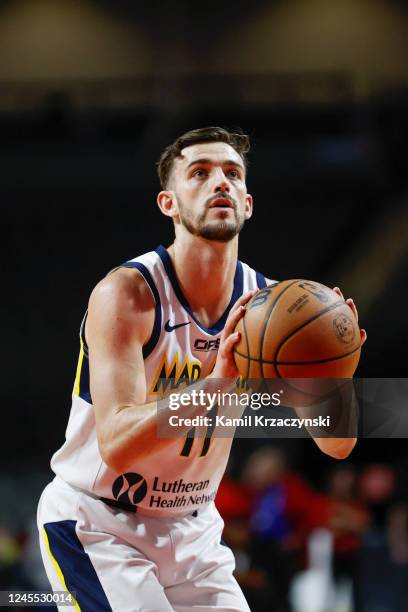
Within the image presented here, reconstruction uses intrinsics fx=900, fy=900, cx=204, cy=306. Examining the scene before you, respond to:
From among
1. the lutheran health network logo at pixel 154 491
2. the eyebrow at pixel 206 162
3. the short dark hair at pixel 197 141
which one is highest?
the short dark hair at pixel 197 141

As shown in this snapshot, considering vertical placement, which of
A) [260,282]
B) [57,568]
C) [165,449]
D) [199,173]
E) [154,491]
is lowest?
[57,568]

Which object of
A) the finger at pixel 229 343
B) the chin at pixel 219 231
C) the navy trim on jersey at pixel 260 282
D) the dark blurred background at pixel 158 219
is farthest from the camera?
the dark blurred background at pixel 158 219

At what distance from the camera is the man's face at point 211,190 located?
11.6 ft

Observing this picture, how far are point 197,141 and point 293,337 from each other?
3.86 ft

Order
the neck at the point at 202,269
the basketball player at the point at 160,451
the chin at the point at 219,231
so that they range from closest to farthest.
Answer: the basketball player at the point at 160,451 < the chin at the point at 219,231 < the neck at the point at 202,269

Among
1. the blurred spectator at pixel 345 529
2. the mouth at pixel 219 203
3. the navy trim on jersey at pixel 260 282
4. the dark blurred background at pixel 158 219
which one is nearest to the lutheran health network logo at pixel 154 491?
the navy trim on jersey at pixel 260 282

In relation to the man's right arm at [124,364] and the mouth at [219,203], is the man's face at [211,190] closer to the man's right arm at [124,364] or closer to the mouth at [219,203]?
the mouth at [219,203]

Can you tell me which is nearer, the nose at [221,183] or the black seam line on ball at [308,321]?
the black seam line on ball at [308,321]

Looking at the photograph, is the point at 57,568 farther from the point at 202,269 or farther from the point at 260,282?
the point at 260,282

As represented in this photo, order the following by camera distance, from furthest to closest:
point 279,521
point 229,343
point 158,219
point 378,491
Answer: point 158,219
point 378,491
point 279,521
point 229,343

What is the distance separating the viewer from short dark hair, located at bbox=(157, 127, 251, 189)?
383 centimetres

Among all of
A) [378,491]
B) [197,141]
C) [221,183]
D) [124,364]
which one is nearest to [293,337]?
[124,364]

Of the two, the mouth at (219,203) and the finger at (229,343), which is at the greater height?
the mouth at (219,203)

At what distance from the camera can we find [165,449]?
11.0ft
